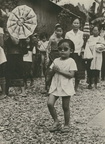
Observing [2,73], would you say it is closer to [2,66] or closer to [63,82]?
[2,66]

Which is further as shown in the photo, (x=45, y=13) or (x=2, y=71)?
(x=45, y=13)

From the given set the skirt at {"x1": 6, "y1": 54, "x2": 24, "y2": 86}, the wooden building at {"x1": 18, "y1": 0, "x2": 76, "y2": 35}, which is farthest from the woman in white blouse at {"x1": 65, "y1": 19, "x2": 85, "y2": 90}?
the wooden building at {"x1": 18, "y1": 0, "x2": 76, "y2": 35}

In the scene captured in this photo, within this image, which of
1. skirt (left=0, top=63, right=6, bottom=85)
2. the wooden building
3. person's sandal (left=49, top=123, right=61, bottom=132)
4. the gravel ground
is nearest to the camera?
the gravel ground

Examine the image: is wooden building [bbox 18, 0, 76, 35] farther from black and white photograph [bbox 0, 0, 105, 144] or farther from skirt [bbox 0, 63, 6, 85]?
skirt [bbox 0, 63, 6, 85]

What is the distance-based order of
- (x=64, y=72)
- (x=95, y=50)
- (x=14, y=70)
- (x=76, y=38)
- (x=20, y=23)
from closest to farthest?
1. (x=64, y=72)
2. (x=20, y=23)
3. (x=14, y=70)
4. (x=76, y=38)
5. (x=95, y=50)

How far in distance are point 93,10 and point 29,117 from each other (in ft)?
38.0

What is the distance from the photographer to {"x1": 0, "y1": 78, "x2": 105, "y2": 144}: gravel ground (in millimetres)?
4973

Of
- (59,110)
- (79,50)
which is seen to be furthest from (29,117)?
(79,50)

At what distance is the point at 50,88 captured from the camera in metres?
Result: 5.34

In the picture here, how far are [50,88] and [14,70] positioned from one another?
3491 mm

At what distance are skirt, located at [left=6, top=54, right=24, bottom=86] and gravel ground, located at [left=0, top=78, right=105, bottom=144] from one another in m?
0.41

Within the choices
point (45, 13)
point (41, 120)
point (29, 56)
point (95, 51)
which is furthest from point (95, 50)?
point (45, 13)

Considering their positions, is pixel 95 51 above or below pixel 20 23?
below

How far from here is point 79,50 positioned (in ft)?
29.7
